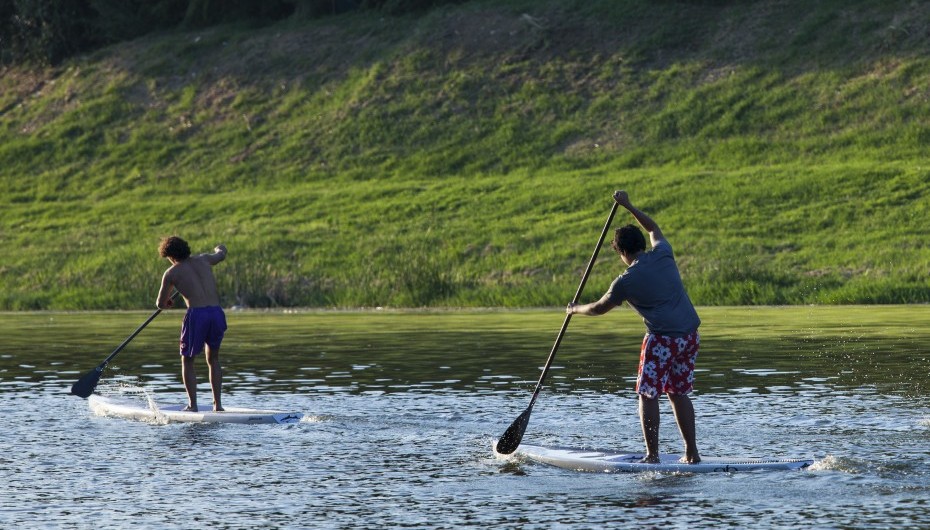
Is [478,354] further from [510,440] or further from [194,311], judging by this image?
[510,440]

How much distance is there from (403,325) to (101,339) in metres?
4.72

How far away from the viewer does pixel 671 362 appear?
12.6 metres

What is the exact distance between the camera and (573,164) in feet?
163

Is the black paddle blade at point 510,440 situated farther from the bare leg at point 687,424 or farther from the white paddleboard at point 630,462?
the bare leg at point 687,424

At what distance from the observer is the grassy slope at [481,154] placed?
36281mm

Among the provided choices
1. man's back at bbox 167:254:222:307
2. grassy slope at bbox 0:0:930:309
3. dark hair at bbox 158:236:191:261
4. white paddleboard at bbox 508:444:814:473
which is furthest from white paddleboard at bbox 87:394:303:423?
grassy slope at bbox 0:0:930:309

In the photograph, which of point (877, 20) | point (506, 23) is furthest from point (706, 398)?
point (506, 23)

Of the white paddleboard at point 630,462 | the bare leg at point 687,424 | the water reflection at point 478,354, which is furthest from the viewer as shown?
the water reflection at point 478,354

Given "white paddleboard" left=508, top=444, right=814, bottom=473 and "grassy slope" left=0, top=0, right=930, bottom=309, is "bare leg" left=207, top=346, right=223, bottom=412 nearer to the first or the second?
"white paddleboard" left=508, top=444, right=814, bottom=473

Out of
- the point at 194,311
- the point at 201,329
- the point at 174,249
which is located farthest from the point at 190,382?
the point at 174,249

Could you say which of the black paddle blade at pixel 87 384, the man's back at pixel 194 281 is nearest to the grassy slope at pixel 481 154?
the black paddle blade at pixel 87 384

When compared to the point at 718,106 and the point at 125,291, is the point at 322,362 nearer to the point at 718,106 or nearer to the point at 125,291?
the point at 125,291

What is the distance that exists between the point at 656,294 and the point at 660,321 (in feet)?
0.63

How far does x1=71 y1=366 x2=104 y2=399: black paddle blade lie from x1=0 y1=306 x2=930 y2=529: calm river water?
4.6 inches
